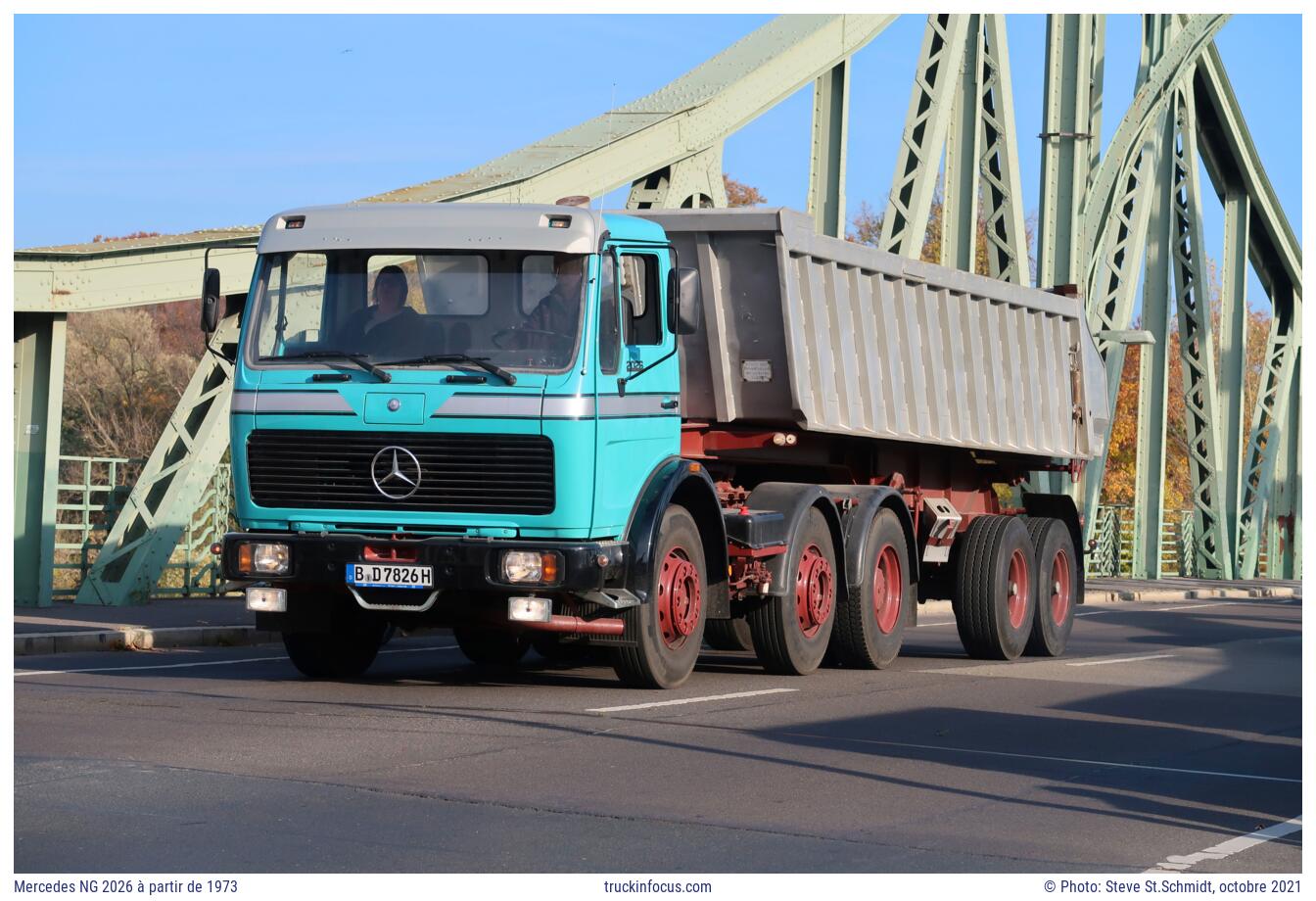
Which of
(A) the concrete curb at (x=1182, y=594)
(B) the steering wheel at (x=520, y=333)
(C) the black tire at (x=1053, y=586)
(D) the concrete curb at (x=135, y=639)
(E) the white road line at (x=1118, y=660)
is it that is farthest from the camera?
(A) the concrete curb at (x=1182, y=594)

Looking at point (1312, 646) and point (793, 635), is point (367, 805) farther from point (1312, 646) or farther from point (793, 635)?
point (793, 635)

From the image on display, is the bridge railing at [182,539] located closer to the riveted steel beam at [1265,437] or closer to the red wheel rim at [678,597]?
the red wheel rim at [678,597]

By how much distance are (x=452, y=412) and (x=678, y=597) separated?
2.11 metres

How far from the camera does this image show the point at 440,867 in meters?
6.63

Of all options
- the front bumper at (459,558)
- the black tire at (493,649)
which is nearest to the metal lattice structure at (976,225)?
the black tire at (493,649)

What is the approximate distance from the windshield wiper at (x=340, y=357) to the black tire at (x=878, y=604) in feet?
15.3

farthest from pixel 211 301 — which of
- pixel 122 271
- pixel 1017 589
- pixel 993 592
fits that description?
pixel 1017 589

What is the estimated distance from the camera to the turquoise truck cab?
12109 mm

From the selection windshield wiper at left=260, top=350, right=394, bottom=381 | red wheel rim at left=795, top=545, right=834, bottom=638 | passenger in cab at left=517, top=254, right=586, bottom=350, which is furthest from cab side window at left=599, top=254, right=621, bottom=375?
red wheel rim at left=795, top=545, right=834, bottom=638

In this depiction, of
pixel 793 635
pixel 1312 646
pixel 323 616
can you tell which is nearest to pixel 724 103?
pixel 793 635

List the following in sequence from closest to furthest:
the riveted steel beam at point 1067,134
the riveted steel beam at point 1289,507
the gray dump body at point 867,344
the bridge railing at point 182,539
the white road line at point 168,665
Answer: the white road line at point 168,665, the gray dump body at point 867,344, the bridge railing at point 182,539, the riveted steel beam at point 1067,134, the riveted steel beam at point 1289,507

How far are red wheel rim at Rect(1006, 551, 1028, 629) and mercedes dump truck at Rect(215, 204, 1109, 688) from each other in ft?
9.87

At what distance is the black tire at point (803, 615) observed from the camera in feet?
47.2

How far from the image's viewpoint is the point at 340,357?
12398mm
